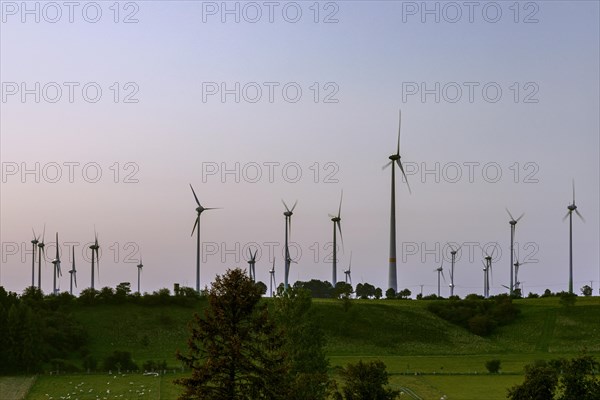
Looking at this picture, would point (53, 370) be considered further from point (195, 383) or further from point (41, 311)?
point (195, 383)

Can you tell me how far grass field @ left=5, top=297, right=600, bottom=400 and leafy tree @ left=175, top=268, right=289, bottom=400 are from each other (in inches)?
2354

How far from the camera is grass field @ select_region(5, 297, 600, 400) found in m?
122

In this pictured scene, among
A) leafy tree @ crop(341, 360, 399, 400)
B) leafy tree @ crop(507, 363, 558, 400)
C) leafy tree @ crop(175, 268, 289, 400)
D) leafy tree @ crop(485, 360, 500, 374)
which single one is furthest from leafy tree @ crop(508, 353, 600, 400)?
leafy tree @ crop(485, 360, 500, 374)

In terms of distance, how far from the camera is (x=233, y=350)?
54.2 meters

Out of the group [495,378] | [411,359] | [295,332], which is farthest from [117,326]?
[295,332]

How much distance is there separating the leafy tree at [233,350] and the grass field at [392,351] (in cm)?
5978

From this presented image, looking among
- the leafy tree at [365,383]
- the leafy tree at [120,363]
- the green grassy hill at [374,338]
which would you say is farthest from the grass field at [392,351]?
the leafy tree at [365,383]

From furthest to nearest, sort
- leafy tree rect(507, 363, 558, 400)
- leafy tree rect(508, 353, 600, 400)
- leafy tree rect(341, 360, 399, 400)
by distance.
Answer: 1. leafy tree rect(507, 363, 558, 400)
2. leafy tree rect(341, 360, 399, 400)
3. leafy tree rect(508, 353, 600, 400)

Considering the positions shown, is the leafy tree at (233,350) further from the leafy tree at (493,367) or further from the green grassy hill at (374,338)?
the green grassy hill at (374,338)

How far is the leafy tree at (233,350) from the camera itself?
178ft

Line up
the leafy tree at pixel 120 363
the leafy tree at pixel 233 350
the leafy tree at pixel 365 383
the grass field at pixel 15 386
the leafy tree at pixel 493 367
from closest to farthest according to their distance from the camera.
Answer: the leafy tree at pixel 233 350 → the leafy tree at pixel 365 383 → the grass field at pixel 15 386 → the leafy tree at pixel 493 367 → the leafy tree at pixel 120 363

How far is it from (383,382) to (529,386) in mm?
12159

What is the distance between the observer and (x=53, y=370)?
147875 millimetres

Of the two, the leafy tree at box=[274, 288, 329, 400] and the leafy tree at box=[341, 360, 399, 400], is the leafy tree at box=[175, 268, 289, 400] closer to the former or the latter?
the leafy tree at box=[341, 360, 399, 400]
